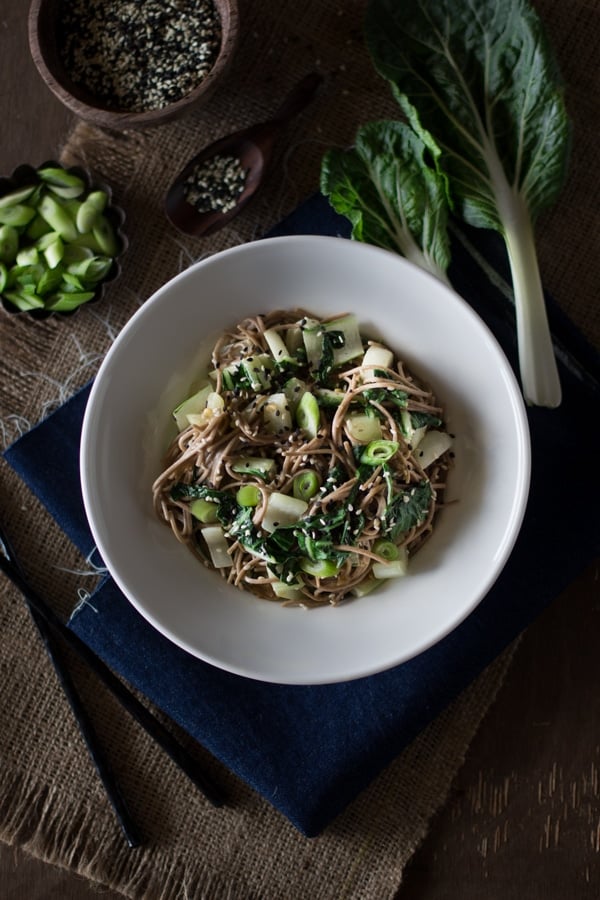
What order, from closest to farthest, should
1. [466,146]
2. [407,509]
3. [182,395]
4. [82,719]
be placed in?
[407,509] → [182,395] → [466,146] → [82,719]

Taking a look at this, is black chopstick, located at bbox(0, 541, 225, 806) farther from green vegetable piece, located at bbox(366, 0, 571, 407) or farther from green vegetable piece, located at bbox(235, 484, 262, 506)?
green vegetable piece, located at bbox(366, 0, 571, 407)

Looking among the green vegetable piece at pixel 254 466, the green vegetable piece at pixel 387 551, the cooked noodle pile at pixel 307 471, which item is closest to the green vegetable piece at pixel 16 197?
Answer: the cooked noodle pile at pixel 307 471

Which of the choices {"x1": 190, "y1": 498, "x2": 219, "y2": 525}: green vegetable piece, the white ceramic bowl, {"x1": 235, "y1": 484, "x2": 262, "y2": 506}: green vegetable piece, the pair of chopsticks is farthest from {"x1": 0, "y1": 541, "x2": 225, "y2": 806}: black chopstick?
{"x1": 235, "y1": 484, "x2": 262, "y2": 506}: green vegetable piece

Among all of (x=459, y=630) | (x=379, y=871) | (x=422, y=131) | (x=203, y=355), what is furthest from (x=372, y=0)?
(x=379, y=871)

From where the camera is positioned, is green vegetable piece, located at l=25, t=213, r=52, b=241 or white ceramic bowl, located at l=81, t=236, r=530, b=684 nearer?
white ceramic bowl, located at l=81, t=236, r=530, b=684

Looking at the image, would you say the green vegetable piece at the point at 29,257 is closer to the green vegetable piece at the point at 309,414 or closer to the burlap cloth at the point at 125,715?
the burlap cloth at the point at 125,715

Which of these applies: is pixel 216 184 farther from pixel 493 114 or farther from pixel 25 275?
pixel 493 114

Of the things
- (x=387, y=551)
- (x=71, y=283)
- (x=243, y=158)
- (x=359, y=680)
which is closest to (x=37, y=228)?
(x=71, y=283)

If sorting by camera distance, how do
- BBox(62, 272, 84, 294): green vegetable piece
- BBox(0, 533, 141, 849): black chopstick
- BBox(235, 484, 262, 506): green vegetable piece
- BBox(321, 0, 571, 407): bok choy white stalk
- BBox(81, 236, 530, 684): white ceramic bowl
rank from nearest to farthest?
BBox(81, 236, 530, 684): white ceramic bowl, BBox(235, 484, 262, 506): green vegetable piece, BBox(321, 0, 571, 407): bok choy white stalk, BBox(62, 272, 84, 294): green vegetable piece, BBox(0, 533, 141, 849): black chopstick
